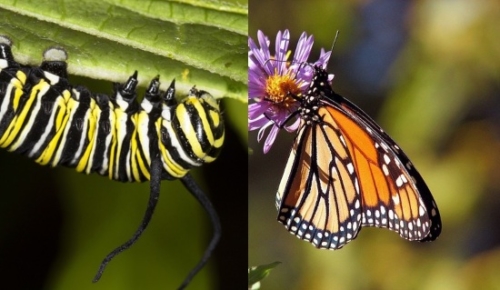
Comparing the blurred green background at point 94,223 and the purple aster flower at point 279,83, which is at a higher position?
the purple aster flower at point 279,83

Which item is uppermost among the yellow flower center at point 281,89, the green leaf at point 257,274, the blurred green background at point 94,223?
the yellow flower center at point 281,89

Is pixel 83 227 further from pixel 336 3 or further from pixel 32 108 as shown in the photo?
pixel 336 3

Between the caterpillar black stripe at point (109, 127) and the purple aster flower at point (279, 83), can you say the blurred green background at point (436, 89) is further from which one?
the caterpillar black stripe at point (109, 127)

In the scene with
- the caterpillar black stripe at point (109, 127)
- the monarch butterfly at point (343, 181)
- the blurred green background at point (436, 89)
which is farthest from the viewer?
the blurred green background at point (436, 89)

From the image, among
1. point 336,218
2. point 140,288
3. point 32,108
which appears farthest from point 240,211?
point 32,108

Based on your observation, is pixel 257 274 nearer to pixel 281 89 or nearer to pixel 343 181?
pixel 343 181

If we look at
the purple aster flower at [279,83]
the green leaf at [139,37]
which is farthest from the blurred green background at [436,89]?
the green leaf at [139,37]

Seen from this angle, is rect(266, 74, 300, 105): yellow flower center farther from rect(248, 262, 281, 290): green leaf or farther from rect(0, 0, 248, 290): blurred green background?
rect(248, 262, 281, 290): green leaf
